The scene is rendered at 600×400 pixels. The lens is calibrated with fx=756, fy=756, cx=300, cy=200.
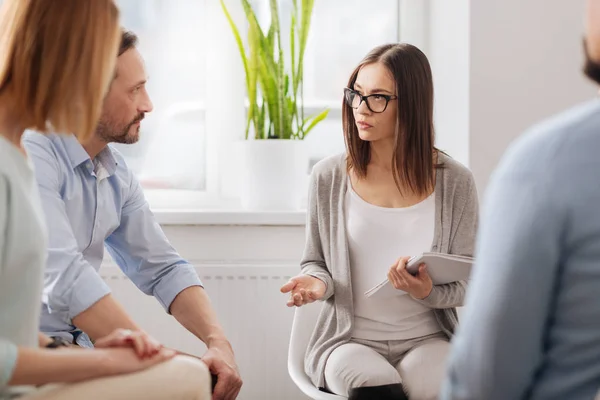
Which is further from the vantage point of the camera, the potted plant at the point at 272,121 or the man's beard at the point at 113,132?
the potted plant at the point at 272,121

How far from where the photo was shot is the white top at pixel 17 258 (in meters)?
1.01

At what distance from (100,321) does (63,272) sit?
128 millimetres

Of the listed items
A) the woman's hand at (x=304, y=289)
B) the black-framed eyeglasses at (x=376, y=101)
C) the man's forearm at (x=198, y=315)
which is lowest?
the man's forearm at (x=198, y=315)

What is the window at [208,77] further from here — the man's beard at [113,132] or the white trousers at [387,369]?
the white trousers at [387,369]

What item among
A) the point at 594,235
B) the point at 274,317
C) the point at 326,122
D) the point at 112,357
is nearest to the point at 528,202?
the point at 594,235

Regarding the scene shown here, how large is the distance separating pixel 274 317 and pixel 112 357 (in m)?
1.36

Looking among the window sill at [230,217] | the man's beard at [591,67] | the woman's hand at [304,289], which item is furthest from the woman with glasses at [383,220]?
the man's beard at [591,67]

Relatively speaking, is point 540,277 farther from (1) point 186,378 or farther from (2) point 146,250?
(2) point 146,250

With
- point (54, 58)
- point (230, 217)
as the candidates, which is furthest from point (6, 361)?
point (230, 217)

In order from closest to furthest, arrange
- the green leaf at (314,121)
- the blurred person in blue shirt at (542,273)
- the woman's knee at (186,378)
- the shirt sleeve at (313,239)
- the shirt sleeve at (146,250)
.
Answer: the blurred person in blue shirt at (542,273) → the woman's knee at (186,378) → the shirt sleeve at (146,250) → the shirt sleeve at (313,239) → the green leaf at (314,121)

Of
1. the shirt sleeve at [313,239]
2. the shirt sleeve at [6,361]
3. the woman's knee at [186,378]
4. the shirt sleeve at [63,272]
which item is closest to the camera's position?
the shirt sleeve at [6,361]

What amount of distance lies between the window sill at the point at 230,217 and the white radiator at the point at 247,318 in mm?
142

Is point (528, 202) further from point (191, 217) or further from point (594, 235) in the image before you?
point (191, 217)

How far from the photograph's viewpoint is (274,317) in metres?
2.45
